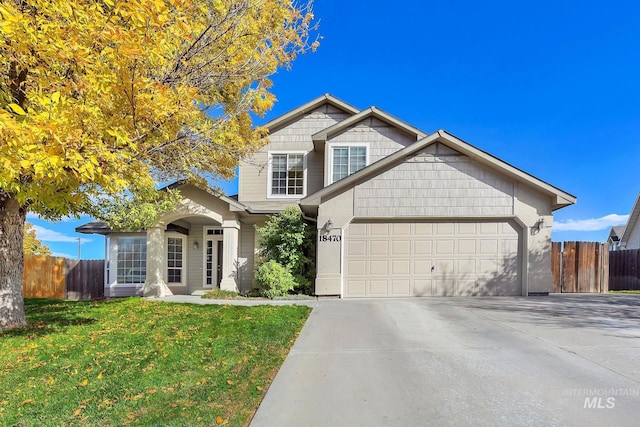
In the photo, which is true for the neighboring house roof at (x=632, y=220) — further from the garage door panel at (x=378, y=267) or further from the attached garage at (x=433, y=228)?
the garage door panel at (x=378, y=267)

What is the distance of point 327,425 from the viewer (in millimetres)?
3199

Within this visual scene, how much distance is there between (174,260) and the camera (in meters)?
13.7

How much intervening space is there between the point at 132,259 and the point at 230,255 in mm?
4405

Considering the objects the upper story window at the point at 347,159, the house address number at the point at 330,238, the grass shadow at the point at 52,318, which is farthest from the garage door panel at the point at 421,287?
the grass shadow at the point at 52,318

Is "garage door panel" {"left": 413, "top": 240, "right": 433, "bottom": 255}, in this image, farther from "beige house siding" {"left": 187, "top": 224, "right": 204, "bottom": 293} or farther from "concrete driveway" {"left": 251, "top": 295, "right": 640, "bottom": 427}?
"beige house siding" {"left": 187, "top": 224, "right": 204, "bottom": 293}

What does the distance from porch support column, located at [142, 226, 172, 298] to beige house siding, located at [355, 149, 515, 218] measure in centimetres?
724

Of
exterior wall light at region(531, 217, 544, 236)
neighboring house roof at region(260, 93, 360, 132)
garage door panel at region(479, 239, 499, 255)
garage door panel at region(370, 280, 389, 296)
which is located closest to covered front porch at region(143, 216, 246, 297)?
neighboring house roof at region(260, 93, 360, 132)

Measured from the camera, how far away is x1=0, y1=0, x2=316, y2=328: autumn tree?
4.14 metres

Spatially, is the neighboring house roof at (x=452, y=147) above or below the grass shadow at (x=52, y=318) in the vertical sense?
above

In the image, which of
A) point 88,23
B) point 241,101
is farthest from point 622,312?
point 88,23

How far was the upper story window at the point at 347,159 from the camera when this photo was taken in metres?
13.6

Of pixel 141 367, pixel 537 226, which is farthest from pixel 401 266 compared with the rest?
pixel 141 367

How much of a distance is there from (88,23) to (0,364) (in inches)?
192

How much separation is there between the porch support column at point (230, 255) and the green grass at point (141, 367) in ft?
13.1
